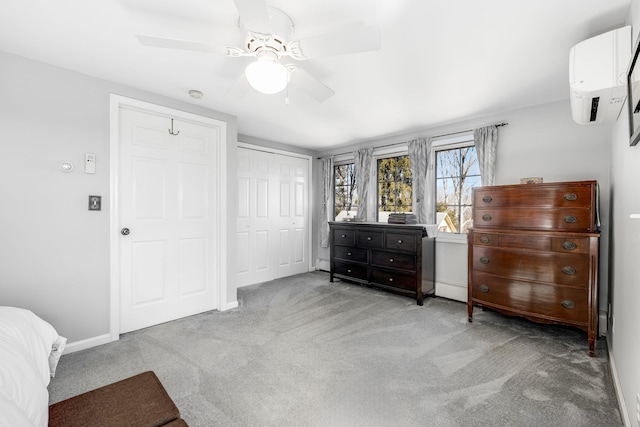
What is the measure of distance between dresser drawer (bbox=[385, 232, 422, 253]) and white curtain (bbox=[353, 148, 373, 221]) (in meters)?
0.88

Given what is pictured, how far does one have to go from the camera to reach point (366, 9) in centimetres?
164

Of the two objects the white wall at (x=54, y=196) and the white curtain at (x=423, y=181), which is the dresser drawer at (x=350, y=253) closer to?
the white curtain at (x=423, y=181)

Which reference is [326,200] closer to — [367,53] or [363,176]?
[363,176]

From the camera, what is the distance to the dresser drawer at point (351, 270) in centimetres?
421

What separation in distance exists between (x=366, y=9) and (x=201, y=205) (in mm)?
2558

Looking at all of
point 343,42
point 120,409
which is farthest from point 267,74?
point 120,409

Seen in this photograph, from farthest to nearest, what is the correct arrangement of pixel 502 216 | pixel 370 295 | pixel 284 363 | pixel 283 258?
pixel 283 258
pixel 370 295
pixel 502 216
pixel 284 363

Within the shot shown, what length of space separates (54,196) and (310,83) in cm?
227

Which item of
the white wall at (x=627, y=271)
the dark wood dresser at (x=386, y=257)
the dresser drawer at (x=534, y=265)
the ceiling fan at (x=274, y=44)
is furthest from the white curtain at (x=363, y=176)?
the ceiling fan at (x=274, y=44)

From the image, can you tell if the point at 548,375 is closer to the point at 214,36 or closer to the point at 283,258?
the point at 214,36

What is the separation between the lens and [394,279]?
3.81m

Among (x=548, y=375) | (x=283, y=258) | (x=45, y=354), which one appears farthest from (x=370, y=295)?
(x=45, y=354)

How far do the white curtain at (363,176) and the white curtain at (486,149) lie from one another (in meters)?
1.60

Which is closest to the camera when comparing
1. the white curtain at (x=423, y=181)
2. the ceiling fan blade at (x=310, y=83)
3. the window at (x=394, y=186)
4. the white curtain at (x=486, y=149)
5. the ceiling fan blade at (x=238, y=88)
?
the ceiling fan blade at (x=310, y=83)
